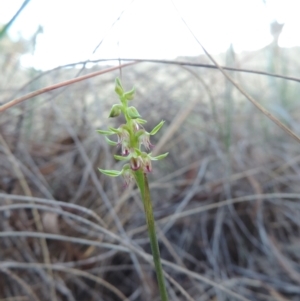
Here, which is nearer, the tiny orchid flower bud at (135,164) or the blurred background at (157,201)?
the tiny orchid flower bud at (135,164)

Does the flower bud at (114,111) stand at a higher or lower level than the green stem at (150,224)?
higher

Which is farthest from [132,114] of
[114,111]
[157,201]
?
[157,201]

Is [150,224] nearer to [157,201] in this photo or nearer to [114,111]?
[114,111]

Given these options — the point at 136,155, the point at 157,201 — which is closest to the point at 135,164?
the point at 136,155

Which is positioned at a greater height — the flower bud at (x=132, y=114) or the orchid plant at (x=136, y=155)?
the flower bud at (x=132, y=114)

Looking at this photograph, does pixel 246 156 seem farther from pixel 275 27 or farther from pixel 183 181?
pixel 275 27

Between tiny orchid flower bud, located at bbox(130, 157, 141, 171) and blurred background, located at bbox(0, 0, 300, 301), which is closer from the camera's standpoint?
tiny orchid flower bud, located at bbox(130, 157, 141, 171)

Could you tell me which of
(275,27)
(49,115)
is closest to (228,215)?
(275,27)

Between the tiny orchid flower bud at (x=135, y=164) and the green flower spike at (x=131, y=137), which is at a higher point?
the green flower spike at (x=131, y=137)

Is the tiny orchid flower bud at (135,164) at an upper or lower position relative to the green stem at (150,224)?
upper

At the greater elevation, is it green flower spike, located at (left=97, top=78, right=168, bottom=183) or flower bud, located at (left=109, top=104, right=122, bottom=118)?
flower bud, located at (left=109, top=104, right=122, bottom=118)

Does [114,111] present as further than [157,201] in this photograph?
No
